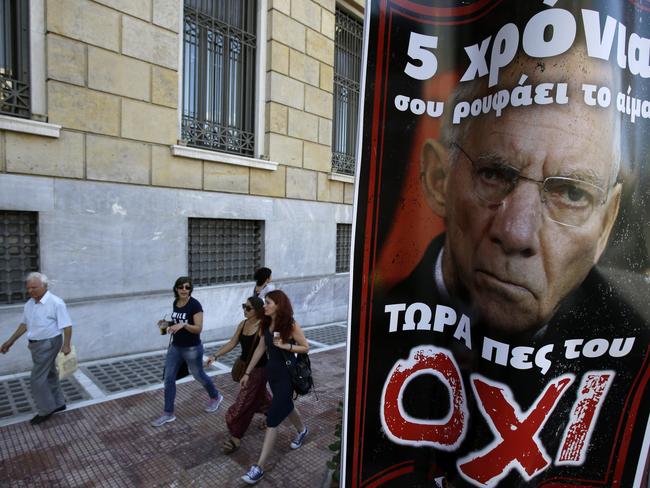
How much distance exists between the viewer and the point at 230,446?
3.86 meters

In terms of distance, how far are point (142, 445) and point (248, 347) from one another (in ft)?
4.58

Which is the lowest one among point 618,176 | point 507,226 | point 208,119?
point 507,226

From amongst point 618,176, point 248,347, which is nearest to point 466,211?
point 618,176

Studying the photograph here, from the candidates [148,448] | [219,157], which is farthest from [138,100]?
[148,448]

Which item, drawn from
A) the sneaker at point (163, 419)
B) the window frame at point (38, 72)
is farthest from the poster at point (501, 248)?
the window frame at point (38, 72)

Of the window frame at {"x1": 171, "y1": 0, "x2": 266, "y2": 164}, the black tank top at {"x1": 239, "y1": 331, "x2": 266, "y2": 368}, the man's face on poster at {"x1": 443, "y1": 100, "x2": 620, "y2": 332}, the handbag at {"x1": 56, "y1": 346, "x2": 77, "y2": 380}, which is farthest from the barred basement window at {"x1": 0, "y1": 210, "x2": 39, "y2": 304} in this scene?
the man's face on poster at {"x1": 443, "y1": 100, "x2": 620, "y2": 332}

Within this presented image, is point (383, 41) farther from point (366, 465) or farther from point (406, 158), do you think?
point (366, 465)

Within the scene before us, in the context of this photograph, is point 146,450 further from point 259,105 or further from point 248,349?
point 259,105

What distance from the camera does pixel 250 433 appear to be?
Result: 4.27 m

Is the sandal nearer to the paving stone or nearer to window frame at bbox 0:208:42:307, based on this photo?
the paving stone

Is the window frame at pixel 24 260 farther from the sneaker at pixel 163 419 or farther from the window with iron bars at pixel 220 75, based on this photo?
the sneaker at pixel 163 419

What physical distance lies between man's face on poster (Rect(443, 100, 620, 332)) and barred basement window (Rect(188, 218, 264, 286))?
697 centimetres

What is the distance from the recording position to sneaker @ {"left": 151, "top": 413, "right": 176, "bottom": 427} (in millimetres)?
4336

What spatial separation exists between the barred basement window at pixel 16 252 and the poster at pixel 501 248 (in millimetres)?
6225
